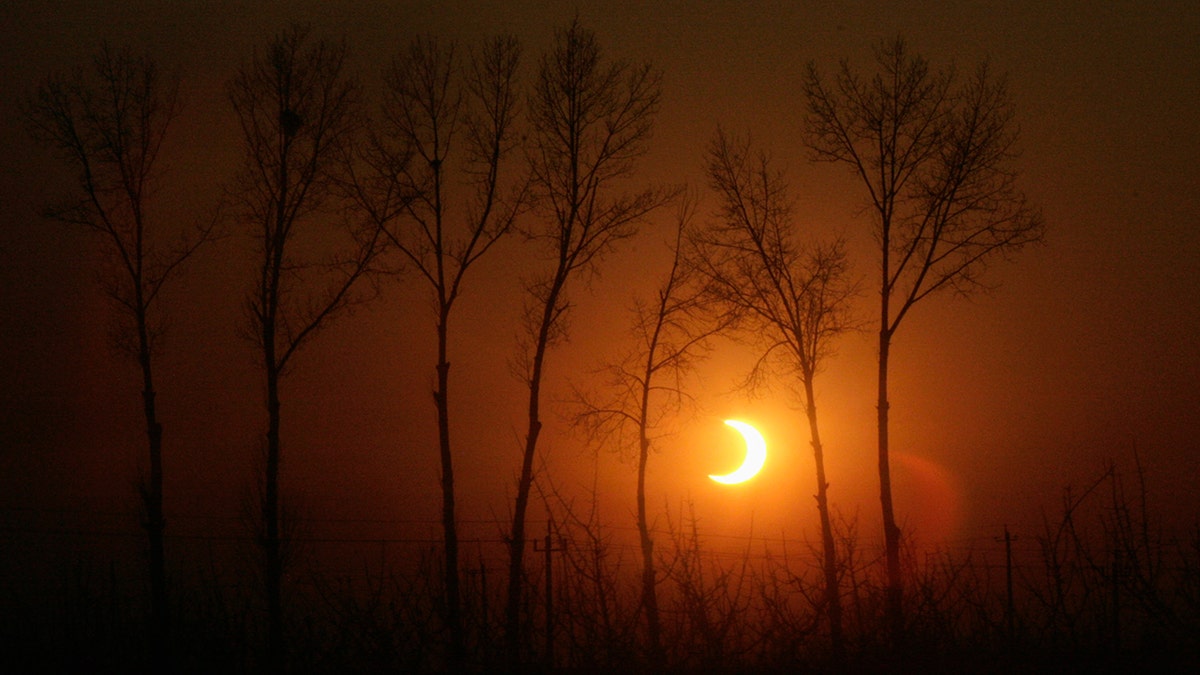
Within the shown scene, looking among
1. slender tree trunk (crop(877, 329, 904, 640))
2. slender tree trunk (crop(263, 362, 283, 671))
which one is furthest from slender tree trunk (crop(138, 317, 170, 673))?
slender tree trunk (crop(877, 329, 904, 640))

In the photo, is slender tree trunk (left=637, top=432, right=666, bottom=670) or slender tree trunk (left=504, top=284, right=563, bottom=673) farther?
slender tree trunk (left=504, top=284, right=563, bottom=673)

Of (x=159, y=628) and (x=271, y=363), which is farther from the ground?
(x=271, y=363)

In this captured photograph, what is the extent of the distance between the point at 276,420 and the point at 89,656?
29.0 ft

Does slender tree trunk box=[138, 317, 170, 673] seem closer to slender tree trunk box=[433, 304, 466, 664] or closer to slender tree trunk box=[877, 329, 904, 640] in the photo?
slender tree trunk box=[433, 304, 466, 664]

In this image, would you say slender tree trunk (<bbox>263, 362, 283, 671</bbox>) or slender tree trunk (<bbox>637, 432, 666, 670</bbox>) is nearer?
slender tree trunk (<bbox>637, 432, 666, 670</bbox>)

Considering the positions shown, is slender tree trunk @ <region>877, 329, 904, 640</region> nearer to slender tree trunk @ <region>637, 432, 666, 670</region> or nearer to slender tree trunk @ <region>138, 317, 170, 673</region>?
slender tree trunk @ <region>637, 432, 666, 670</region>

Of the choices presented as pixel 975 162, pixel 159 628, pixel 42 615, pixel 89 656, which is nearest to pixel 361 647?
pixel 89 656

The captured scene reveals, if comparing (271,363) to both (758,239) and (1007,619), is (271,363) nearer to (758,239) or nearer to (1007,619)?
(758,239)

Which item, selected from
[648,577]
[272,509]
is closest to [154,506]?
[272,509]

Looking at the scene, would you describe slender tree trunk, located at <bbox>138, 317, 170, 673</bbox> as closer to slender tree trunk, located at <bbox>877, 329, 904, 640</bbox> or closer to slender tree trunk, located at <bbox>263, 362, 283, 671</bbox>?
slender tree trunk, located at <bbox>263, 362, 283, 671</bbox>

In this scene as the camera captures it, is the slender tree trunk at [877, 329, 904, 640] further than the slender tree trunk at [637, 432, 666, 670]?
Yes

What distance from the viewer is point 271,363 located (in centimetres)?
2230

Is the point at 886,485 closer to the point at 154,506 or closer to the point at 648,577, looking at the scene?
the point at 648,577

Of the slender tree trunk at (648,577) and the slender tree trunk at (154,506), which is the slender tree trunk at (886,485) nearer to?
the slender tree trunk at (648,577)
